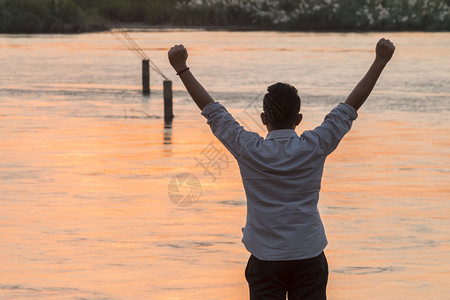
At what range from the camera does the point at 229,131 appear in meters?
4.43

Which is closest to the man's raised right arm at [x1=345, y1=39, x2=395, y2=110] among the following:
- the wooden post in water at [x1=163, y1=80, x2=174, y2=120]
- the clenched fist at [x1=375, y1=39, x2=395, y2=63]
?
the clenched fist at [x1=375, y1=39, x2=395, y2=63]

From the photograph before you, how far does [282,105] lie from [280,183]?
0.30 metres

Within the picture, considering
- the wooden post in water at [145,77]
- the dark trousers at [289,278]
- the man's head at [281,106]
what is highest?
the man's head at [281,106]

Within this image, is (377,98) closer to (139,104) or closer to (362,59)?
(139,104)

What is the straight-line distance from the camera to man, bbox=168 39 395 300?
4.40 m

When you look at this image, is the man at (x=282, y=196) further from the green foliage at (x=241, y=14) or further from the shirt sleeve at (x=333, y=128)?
the green foliage at (x=241, y=14)

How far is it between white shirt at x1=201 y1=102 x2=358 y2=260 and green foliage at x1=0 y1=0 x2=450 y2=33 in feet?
207

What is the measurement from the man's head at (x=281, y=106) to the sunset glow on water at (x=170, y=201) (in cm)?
325

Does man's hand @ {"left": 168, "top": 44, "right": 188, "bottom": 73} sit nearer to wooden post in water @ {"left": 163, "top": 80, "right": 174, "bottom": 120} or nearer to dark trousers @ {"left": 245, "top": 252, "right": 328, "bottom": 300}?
dark trousers @ {"left": 245, "top": 252, "right": 328, "bottom": 300}

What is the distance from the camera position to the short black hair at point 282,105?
4426mm

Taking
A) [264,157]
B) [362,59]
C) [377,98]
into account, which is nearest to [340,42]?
[362,59]

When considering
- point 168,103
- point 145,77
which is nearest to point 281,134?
point 168,103

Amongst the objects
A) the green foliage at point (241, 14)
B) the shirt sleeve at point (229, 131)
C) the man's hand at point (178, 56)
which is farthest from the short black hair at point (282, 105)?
the green foliage at point (241, 14)

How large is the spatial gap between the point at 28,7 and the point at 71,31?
3968 millimetres
